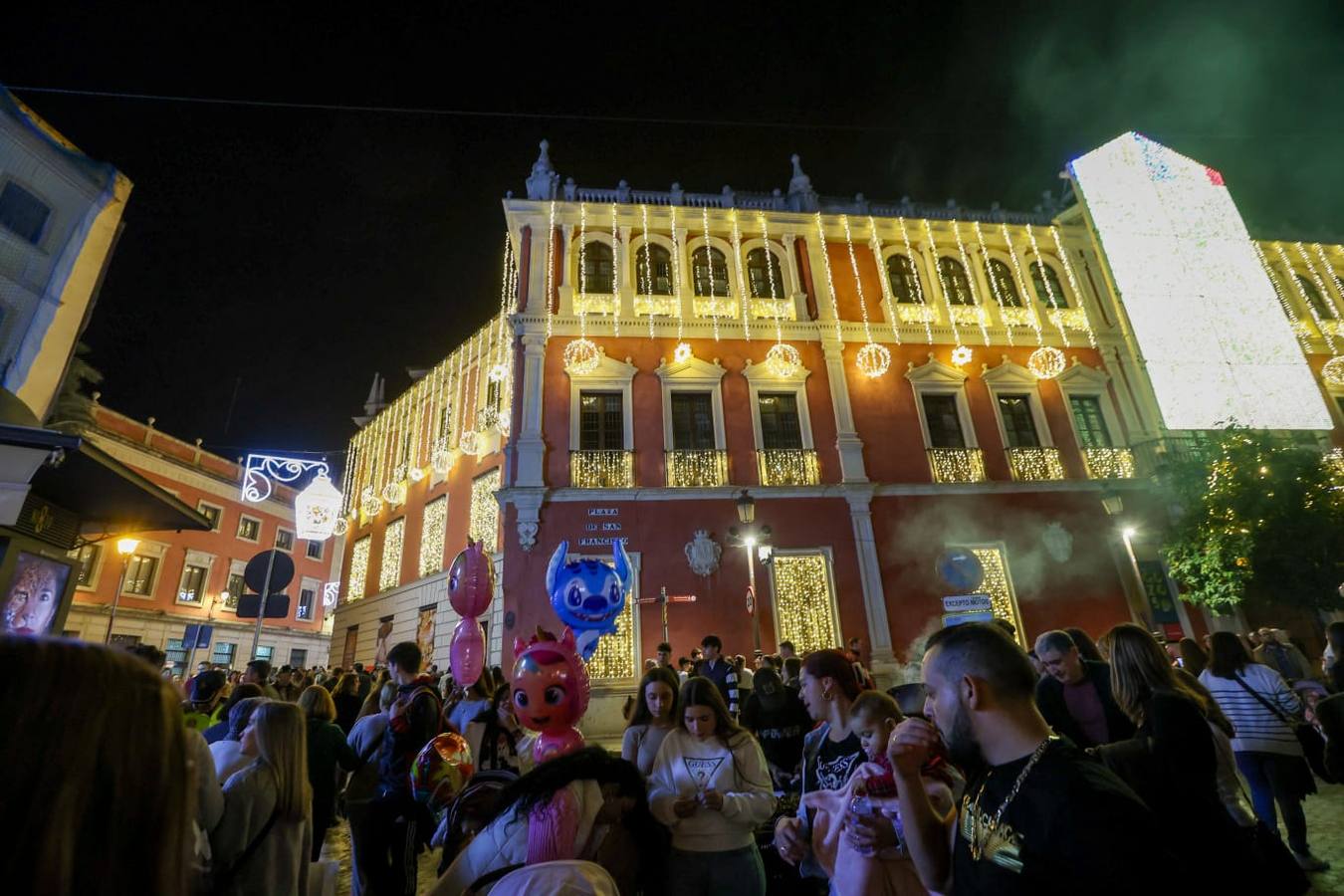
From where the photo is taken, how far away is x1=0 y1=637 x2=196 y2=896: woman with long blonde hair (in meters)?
0.85

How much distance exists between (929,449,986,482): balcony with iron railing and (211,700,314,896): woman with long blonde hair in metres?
14.5

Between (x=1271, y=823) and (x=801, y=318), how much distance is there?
12.9 meters

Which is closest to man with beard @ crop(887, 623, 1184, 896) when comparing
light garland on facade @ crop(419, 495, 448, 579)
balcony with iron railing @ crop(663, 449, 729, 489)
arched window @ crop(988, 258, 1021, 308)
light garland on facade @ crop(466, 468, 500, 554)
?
balcony with iron railing @ crop(663, 449, 729, 489)

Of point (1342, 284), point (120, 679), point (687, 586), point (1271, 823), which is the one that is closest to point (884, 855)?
point (120, 679)

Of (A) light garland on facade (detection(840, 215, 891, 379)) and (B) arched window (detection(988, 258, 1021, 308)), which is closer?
(A) light garland on facade (detection(840, 215, 891, 379))

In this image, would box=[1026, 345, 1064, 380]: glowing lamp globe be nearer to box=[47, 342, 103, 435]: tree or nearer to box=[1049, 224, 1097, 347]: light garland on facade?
box=[1049, 224, 1097, 347]: light garland on facade

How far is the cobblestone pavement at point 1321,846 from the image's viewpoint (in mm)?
4461

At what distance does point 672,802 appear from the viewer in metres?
2.82

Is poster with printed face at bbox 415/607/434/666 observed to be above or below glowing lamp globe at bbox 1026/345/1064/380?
below

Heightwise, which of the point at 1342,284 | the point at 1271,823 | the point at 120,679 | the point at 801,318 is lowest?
the point at 1271,823

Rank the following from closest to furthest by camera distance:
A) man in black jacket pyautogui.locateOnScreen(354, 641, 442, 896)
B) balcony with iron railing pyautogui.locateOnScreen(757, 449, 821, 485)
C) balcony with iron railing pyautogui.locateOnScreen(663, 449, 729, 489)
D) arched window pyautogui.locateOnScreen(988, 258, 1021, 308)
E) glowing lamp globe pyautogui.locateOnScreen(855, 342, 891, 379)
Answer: man in black jacket pyautogui.locateOnScreen(354, 641, 442, 896)
balcony with iron railing pyautogui.locateOnScreen(663, 449, 729, 489)
balcony with iron railing pyautogui.locateOnScreen(757, 449, 821, 485)
glowing lamp globe pyautogui.locateOnScreen(855, 342, 891, 379)
arched window pyautogui.locateOnScreen(988, 258, 1021, 308)

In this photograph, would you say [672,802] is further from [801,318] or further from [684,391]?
[801,318]

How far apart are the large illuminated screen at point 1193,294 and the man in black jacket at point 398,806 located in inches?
744

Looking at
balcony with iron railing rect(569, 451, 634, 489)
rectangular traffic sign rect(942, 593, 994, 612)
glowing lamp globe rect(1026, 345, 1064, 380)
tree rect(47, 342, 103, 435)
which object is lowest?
rectangular traffic sign rect(942, 593, 994, 612)
